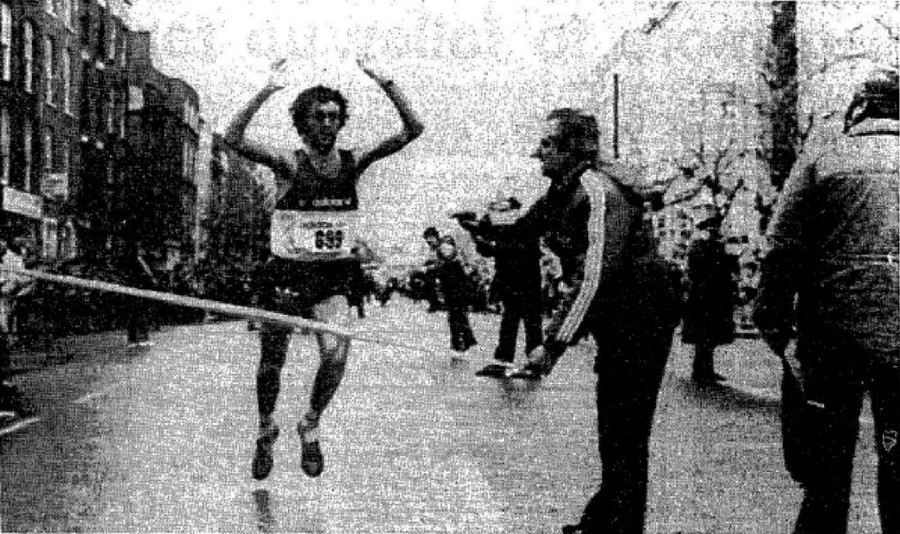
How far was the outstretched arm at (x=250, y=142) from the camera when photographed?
501 centimetres

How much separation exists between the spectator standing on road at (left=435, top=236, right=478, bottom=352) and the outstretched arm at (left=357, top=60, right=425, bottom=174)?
468 millimetres

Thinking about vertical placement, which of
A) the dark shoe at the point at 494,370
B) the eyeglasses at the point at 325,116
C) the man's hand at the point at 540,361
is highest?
the eyeglasses at the point at 325,116

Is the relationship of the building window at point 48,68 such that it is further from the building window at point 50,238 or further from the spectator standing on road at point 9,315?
the spectator standing on road at point 9,315

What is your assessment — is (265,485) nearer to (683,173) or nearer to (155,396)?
(155,396)

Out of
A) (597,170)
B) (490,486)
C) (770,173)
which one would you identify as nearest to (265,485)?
(490,486)

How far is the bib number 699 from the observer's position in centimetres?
504

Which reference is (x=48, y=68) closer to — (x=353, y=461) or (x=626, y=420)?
(x=353, y=461)

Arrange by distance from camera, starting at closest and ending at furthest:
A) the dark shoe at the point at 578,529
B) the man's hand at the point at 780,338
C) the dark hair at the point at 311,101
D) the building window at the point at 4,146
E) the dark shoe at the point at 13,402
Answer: the man's hand at the point at 780,338 → the dark shoe at the point at 578,529 → the building window at the point at 4,146 → the dark hair at the point at 311,101 → the dark shoe at the point at 13,402

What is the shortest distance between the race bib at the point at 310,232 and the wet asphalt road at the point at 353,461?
349 mm

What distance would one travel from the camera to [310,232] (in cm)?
502

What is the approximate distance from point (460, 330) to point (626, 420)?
88 cm

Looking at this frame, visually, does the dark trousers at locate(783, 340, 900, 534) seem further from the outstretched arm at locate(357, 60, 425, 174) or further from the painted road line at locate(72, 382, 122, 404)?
the painted road line at locate(72, 382, 122, 404)

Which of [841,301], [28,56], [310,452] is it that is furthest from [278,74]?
[841,301]

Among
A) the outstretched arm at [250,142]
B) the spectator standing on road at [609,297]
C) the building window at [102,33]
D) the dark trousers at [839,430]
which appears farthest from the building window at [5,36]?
the dark trousers at [839,430]
